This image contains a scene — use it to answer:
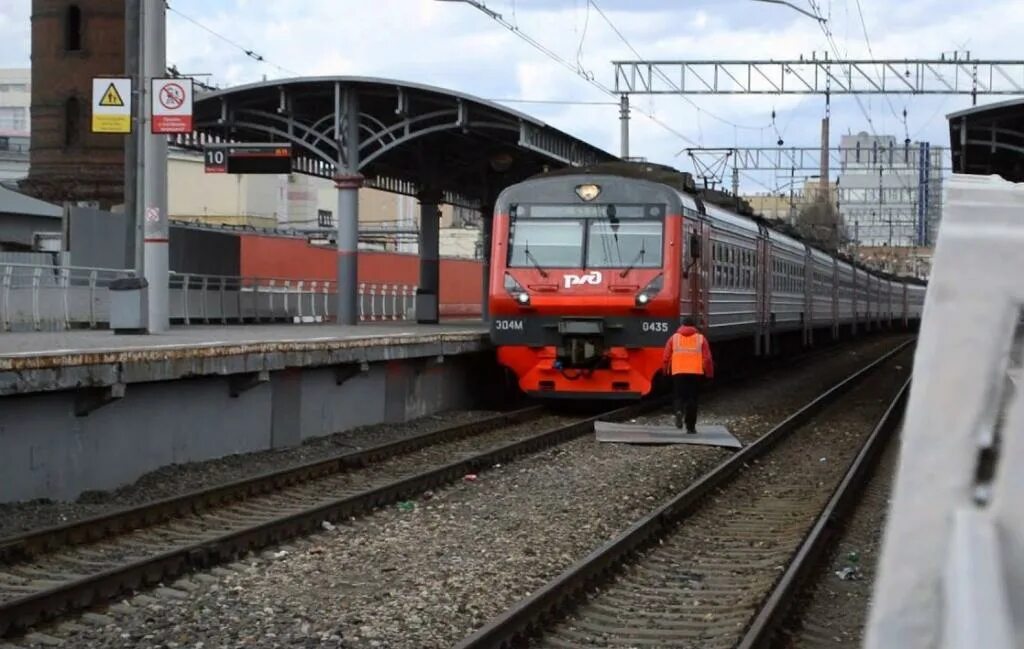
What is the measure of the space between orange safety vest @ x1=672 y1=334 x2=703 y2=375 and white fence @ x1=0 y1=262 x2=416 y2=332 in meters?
10.1

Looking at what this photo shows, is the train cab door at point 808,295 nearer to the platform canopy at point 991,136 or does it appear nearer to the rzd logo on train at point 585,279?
the platform canopy at point 991,136

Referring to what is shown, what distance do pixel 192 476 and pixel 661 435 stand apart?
5.90 meters

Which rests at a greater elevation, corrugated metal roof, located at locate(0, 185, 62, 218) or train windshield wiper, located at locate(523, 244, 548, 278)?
corrugated metal roof, located at locate(0, 185, 62, 218)

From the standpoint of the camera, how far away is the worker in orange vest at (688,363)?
16156mm

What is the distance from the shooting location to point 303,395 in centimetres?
1595

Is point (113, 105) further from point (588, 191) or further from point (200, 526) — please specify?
point (200, 526)

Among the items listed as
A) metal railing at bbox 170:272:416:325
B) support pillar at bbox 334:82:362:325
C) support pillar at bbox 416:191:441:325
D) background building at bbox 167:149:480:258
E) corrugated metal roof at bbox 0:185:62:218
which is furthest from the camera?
background building at bbox 167:149:480:258

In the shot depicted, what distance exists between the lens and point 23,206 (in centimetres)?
4019

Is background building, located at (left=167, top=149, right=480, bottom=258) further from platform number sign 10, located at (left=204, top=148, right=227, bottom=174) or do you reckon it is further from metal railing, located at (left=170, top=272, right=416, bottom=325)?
platform number sign 10, located at (left=204, top=148, right=227, bottom=174)

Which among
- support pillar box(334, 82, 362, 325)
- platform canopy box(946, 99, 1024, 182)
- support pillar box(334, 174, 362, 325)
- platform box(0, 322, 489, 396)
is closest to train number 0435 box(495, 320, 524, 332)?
platform box(0, 322, 489, 396)

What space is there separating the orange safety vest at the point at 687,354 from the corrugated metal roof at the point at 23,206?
90.9 feet

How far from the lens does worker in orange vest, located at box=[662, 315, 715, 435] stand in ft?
53.0

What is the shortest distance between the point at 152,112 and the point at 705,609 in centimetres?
1276

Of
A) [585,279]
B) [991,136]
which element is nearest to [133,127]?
[585,279]
